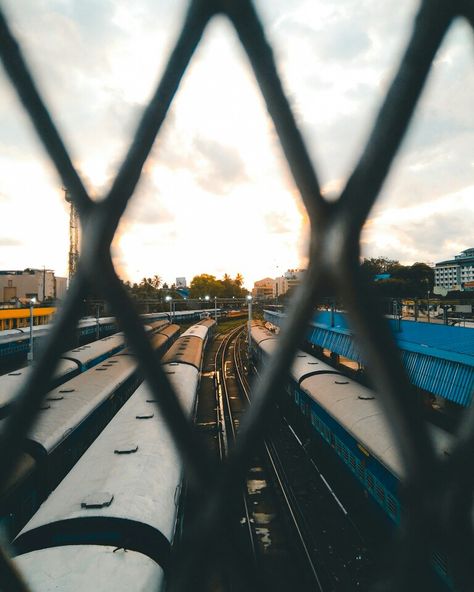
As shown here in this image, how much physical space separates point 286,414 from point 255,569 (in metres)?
15.8

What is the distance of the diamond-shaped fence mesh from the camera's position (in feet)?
2.79

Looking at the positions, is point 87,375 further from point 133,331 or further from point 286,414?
point 133,331

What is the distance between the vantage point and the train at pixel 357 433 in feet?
21.3

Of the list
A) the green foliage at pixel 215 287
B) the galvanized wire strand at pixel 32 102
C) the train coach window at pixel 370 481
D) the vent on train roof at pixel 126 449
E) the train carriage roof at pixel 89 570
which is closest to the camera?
the galvanized wire strand at pixel 32 102

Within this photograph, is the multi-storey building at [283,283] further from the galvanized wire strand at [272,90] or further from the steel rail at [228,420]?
the steel rail at [228,420]

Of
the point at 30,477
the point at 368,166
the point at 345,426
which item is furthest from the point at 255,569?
the point at 345,426

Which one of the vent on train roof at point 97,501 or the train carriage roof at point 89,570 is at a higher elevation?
the vent on train roof at point 97,501

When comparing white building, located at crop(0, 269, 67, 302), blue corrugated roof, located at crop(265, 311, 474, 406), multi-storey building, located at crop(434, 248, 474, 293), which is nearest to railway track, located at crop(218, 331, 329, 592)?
blue corrugated roof, located at crop(265, 311, 474, 406)

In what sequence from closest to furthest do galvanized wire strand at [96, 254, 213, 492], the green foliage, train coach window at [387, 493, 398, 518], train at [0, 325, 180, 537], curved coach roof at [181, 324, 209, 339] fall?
galvanized wire strand at [96, 254, 213, 492]
train at [0, 325, 180, 537]
train coach window at [387, 493, 398, 518]
curved coach roof at [181, 324, 209, 339]
the green foliage

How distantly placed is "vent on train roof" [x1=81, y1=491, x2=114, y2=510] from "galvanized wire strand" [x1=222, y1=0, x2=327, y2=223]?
5.33 m

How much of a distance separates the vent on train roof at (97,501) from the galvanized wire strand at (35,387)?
4579 millimetres

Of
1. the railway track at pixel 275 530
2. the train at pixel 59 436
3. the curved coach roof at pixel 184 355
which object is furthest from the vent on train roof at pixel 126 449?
the curved coach roof at pixel 184 355

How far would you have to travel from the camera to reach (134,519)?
4.71m

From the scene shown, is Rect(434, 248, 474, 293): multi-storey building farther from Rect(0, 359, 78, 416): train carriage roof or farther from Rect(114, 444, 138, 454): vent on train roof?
Rect(114, 444, 138, 454): vent on train roof
